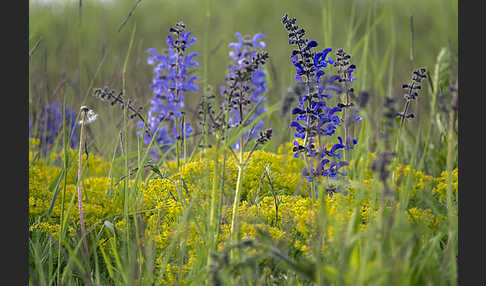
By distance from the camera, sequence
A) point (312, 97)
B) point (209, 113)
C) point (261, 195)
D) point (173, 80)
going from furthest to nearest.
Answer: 1. point (173, 80)
2. point (261, 195)
3. point (312, 97)
4. point (209, 113)

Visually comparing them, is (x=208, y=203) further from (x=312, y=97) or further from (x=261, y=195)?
(x=261, y=195)

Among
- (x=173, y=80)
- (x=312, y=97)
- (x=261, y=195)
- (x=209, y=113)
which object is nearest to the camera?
(x=209, y=113)

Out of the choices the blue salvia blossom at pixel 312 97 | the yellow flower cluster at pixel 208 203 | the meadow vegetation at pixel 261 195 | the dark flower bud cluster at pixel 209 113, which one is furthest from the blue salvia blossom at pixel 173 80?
the blue salvia blossom at pixel 312 97

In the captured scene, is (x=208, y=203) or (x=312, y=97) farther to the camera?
(x=312, y=97)

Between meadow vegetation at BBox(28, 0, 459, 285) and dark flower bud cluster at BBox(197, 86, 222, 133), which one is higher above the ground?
dark flower bud cluster at BBox(197, 86, 222, 133)

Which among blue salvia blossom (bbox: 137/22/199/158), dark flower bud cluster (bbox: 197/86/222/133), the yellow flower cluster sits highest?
blue salvia blossom (bbox: 137/22/199/158)

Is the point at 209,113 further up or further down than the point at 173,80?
further down

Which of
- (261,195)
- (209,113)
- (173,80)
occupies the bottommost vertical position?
(261,195)

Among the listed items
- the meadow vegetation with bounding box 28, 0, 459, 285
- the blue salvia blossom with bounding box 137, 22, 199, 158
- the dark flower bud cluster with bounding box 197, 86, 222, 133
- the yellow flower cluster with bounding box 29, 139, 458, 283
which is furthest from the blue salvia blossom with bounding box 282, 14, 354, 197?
the blue salvia blossom with bounding box 137, 22, 199, 158

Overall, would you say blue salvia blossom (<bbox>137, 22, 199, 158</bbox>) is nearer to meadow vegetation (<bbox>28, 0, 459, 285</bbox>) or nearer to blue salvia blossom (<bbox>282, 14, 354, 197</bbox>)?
meadow vegetation (<bbox>28, 0, 459, 285</bbox>)

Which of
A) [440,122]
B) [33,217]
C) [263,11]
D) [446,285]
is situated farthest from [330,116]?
[263,11]

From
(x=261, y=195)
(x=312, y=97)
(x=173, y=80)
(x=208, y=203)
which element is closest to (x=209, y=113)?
(x=208, y=203)

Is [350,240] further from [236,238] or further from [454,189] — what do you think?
[454,189]

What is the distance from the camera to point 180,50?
2977 mm
